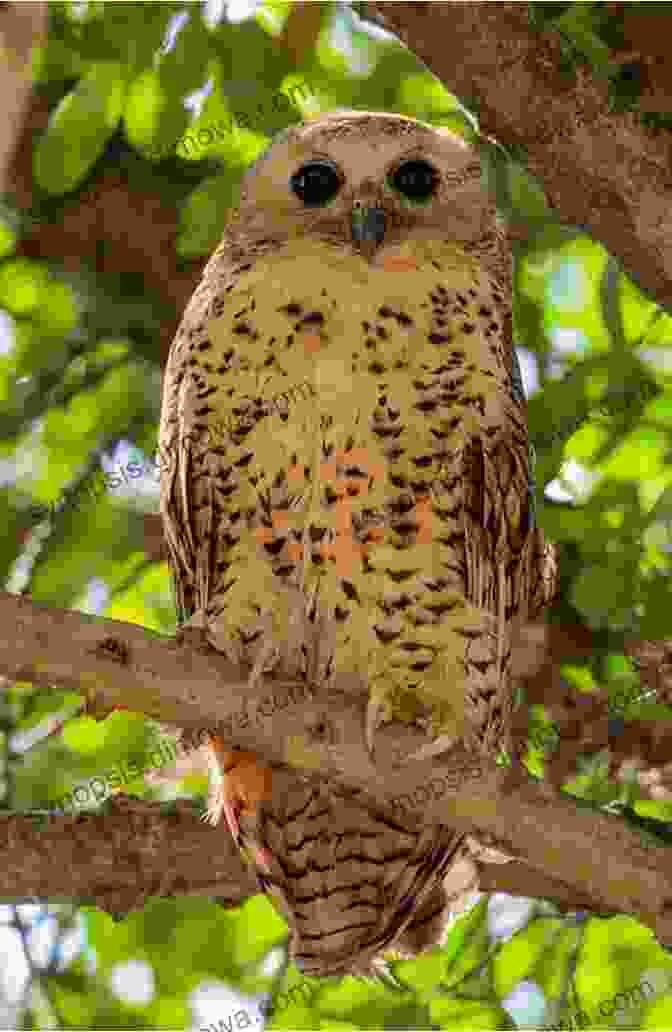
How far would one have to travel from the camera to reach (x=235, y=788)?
11.5ft

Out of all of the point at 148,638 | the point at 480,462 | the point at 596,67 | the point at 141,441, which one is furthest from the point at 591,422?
the point at 148,638

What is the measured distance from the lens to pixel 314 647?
11.0ft

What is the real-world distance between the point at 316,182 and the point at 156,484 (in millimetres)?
1019

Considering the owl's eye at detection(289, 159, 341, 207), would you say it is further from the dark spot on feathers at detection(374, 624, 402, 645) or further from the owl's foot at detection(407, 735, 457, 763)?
the owl's foot at detection(407, 735, 457, 763)

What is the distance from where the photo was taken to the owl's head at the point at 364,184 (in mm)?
3643

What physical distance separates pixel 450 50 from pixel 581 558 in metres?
1.33

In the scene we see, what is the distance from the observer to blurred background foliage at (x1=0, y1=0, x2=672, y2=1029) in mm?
3516

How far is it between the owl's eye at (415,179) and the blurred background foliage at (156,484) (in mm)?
168

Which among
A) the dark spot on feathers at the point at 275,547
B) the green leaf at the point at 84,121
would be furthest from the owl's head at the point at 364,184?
the dark spot on feathers at the point at 275,547

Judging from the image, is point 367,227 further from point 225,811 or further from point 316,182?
point 225,811

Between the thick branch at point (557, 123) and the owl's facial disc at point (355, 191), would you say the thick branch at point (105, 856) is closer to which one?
the owl's facial disc at point (355, 191)

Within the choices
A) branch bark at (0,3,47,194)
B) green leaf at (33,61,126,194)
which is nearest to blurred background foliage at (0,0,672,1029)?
green leaf at (33,61,126,194)

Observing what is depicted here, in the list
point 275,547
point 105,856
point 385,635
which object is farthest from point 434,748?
point 105,856

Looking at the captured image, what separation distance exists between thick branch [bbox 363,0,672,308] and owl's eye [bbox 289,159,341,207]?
1.57 feet
